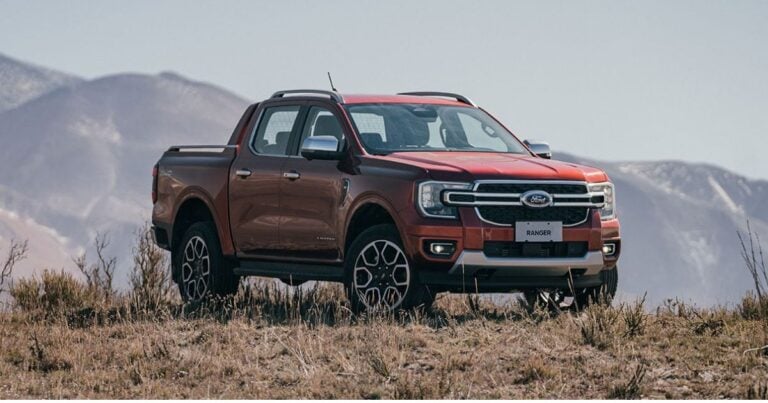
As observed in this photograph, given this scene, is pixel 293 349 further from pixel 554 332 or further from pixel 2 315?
pixel 2 315

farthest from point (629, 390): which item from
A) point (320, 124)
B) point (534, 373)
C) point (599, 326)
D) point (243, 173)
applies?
point (243, 173)

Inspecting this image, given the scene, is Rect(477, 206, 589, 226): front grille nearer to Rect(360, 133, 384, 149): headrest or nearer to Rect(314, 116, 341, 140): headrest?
Rect(360, 133, 384, 149): headrest

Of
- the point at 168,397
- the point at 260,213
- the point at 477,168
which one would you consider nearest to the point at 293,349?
the point at 168,397

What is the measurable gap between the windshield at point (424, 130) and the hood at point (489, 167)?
0.98ft

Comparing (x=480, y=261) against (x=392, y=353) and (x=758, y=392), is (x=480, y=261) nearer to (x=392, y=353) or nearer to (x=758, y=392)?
(x=392, y=353)

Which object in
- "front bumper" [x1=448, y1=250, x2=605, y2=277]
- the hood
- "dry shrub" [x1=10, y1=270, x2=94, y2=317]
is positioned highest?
the hood

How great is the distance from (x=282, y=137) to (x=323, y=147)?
49.9 inches

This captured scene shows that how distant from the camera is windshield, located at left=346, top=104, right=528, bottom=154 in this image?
39.7ft

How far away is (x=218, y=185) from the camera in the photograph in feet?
43.7

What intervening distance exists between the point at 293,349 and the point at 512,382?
179 centimetres

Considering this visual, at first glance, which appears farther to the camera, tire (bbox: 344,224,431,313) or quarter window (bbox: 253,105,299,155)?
quarter window (bbox: 253,105,299,155)

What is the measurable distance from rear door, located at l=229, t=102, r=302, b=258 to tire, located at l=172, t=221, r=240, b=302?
324 mm

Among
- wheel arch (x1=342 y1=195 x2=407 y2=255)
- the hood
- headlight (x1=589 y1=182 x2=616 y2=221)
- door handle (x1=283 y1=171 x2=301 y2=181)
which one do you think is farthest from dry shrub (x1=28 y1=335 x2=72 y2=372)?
headlight (x1=589 y1=182 x2=616 y2=221)

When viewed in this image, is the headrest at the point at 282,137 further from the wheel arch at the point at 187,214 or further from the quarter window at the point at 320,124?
the wheel arch at the point at 187,214
